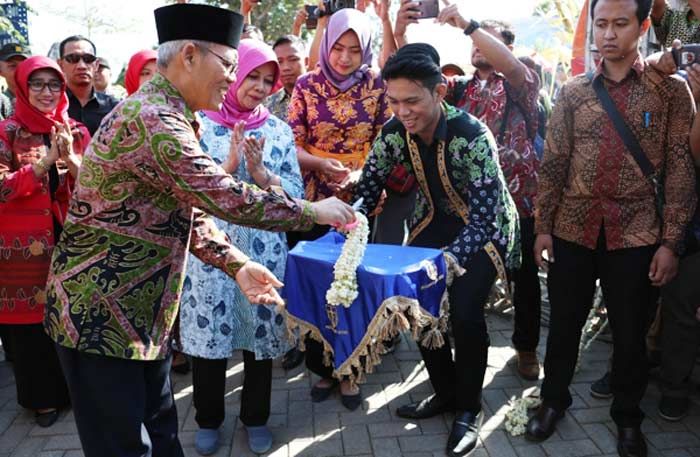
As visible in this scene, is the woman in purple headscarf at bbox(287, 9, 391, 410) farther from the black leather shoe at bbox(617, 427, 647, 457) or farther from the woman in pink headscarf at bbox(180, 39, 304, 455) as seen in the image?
the black leather shoe at bbox(617, 427, 647, 457)

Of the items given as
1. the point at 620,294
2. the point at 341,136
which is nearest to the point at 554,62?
the point at 341,136

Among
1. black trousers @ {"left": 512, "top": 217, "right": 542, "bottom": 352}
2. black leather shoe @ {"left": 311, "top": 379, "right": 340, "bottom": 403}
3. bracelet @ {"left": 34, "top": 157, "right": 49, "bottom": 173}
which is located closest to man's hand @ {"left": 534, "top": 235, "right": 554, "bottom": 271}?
black trousers @ {"left": 512, "top": 217, "right": 542, "bottom": 352}

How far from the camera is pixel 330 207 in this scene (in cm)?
210

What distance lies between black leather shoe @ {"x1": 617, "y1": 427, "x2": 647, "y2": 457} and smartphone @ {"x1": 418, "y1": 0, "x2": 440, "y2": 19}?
8.84ft

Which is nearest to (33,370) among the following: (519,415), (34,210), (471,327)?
(34,210)

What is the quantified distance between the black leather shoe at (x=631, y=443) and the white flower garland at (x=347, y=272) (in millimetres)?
1682

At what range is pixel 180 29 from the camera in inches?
74.1

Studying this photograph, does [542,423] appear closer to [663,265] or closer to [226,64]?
[663,265]

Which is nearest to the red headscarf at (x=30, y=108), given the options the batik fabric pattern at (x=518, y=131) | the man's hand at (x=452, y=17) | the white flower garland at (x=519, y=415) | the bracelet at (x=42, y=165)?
the bracelet at (x=42, y=165)

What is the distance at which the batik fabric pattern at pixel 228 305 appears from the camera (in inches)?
116

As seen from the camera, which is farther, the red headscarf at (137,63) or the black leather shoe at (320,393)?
the red headscarf at (137,63)

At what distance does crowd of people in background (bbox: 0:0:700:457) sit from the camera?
1903mm

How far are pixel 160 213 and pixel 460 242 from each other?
4.90 ft

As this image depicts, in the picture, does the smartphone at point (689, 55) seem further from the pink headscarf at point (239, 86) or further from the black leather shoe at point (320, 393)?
the black leather shoe at point (320, 393)
